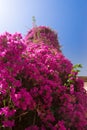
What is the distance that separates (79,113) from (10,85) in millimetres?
1081

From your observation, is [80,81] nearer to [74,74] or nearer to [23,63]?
[74,74]

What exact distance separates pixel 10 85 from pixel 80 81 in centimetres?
174

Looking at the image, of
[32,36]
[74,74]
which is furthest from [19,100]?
[32,36]

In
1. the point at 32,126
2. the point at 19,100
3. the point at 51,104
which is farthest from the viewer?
the point at 51,104

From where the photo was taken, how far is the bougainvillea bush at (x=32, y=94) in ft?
9.66

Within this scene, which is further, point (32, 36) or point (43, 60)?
point (32, 36)

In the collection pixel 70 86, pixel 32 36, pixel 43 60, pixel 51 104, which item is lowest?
pixel 51 104

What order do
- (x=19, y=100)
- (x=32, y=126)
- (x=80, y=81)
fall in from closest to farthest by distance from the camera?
(x=19, y=100) → (x=32, y=126) → (x=80, y=81)

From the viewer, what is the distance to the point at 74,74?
4.38 meters

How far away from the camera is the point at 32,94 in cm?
333

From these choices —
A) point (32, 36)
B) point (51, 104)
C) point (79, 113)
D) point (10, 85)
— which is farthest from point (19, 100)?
point (32, 36)

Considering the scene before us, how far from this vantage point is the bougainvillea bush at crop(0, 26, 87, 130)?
2945 mm

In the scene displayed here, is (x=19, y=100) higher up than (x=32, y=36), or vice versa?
(x=32, y=36)

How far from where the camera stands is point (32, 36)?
26.6 feet
